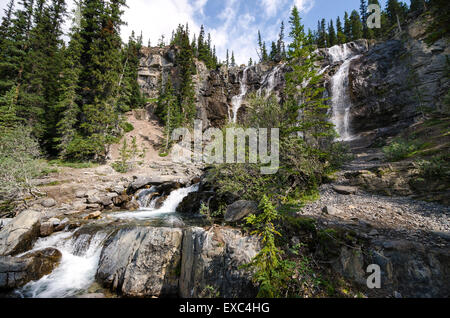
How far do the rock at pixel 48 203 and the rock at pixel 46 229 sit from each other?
304 cm

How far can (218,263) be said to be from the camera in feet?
14.4

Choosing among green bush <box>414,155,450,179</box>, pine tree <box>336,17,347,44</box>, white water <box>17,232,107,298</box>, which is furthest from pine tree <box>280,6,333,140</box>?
pine tree <box>336,17,347,44</box>

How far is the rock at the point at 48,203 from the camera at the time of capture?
1037cm

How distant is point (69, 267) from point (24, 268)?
1249 mm

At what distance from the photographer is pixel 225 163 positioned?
27.7 feet

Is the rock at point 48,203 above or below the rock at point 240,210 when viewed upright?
below

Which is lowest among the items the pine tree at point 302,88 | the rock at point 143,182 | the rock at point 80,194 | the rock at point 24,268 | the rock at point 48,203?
the rock at point 24,268

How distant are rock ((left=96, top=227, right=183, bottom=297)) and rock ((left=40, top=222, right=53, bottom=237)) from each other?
3.99 meters

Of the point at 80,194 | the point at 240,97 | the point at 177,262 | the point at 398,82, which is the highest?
the point at 240,97

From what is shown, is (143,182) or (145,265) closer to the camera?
(145,265)

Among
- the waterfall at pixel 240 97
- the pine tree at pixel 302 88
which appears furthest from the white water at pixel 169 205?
the waterfall at pixel 240 97

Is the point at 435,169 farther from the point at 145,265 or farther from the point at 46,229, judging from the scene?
the point at 46,229

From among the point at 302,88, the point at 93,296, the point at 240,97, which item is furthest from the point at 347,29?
the point at 93,296

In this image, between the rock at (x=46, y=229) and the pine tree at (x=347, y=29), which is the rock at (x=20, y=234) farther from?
the pine tree at (x=347, y=29)
